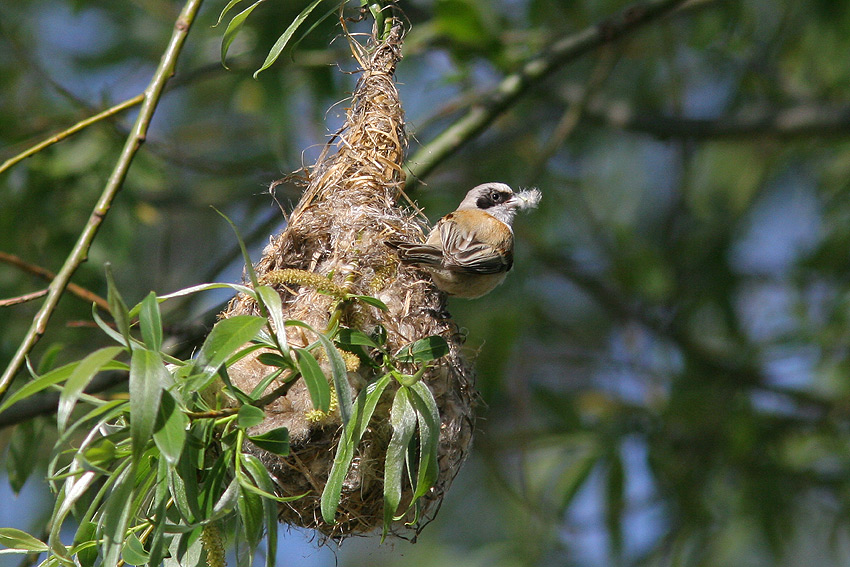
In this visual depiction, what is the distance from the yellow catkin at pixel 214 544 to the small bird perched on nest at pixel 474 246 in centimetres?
110

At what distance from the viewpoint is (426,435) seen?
187 centimetres

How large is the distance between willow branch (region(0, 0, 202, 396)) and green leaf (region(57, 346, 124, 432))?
49 centimetres

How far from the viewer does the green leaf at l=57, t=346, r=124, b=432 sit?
134cm

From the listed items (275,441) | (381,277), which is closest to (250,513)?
(275,441)

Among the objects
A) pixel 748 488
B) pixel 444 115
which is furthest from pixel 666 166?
pixel 444 115

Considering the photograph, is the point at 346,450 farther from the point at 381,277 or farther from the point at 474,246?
the point at 474,246

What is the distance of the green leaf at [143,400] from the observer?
1331 mm

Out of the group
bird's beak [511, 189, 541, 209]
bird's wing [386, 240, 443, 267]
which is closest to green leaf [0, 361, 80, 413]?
bird's wing [386, 240, 443, 267]

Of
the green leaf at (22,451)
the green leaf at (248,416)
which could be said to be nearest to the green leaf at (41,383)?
the green leaf at (248,416)

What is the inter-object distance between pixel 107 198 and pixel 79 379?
2.34 ft

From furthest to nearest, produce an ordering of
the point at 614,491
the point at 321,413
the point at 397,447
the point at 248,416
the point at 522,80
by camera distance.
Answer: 1. the point at 614,491
2. the point at 522,80
3. the point at 321,413
4. the point at 397,447
5. the point at 248,416

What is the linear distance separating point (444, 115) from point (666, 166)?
4.61m

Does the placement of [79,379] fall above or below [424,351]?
below

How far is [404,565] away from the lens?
7730 mm
